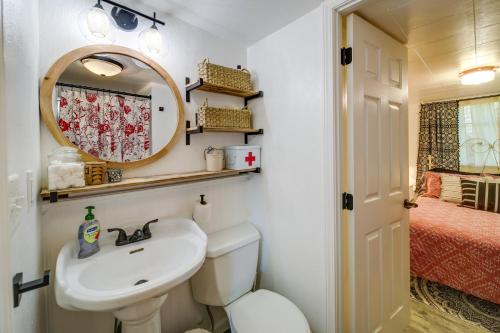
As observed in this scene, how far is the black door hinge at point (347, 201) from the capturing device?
124 centimetres

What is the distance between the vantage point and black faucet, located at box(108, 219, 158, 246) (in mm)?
1104

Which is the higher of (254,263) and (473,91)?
(473,91)

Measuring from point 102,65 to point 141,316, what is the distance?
118cm

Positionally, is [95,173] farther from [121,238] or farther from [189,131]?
[189,131]

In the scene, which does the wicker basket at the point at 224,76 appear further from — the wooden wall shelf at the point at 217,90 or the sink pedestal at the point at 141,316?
the sink pedestal at the point at 141,316

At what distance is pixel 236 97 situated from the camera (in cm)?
166

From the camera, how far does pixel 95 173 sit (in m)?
1.01

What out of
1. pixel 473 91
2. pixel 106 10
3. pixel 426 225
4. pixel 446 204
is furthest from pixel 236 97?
pixel 473 91

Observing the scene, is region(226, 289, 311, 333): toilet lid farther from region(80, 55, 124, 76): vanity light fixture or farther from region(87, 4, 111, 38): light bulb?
region(87, 4, 111, 38): light bulb

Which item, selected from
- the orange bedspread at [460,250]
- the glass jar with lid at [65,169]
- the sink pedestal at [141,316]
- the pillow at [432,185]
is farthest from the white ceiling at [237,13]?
the pillow at [432,185]

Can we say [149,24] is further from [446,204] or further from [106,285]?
[446,204]

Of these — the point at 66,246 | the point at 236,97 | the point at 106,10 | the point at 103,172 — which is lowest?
the point at 66,246

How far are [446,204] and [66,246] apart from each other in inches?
151

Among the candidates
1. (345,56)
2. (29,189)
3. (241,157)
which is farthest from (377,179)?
(29,189)
